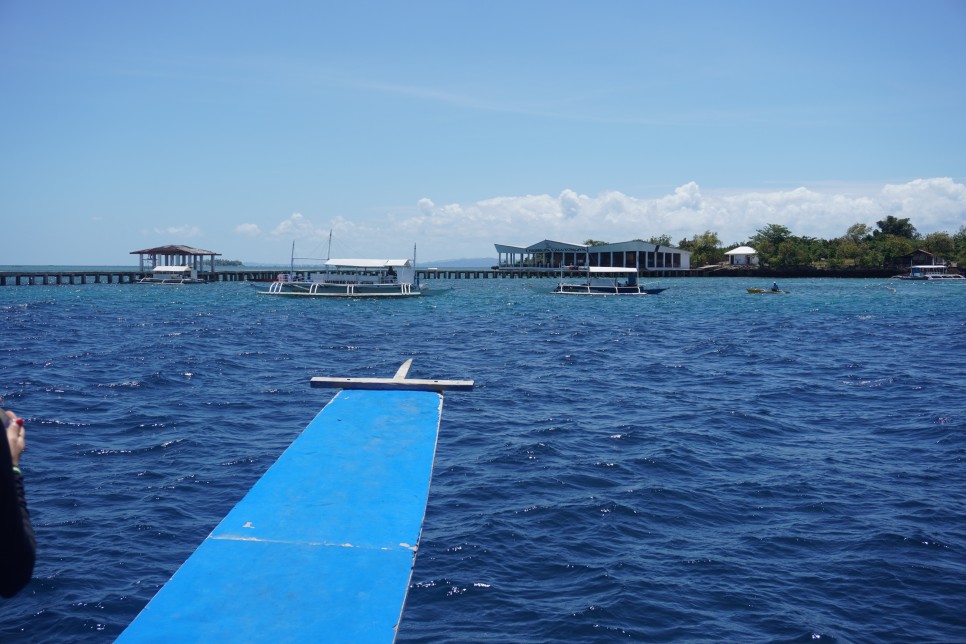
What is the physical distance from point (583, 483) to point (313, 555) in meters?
6.68

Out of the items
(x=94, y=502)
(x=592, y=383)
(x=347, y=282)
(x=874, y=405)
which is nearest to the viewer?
(x=94, y=502)

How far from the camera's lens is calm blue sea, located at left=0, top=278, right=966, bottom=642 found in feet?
25.3

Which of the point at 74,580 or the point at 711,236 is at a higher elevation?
the point at 711,236

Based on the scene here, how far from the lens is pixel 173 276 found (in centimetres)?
9394

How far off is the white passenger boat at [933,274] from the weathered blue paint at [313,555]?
121 metres

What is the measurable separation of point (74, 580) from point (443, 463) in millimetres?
6115

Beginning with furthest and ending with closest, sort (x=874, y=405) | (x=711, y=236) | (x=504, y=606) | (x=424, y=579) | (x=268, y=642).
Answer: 1. (x=711, y=236)
2. (x=874, y=405)
3. (x=424, y=579)
4. (x=504, y=606)
5. (x=268, y=642)

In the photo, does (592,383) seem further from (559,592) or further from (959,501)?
(559,592)

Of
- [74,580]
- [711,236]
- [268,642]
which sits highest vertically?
[711,236]

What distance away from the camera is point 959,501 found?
11.0 m

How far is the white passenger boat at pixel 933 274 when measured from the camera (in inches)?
4274

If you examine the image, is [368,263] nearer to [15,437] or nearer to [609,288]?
[609,288]

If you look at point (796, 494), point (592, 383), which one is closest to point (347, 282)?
point (592, 383)

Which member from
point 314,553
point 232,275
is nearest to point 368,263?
point 232,275
